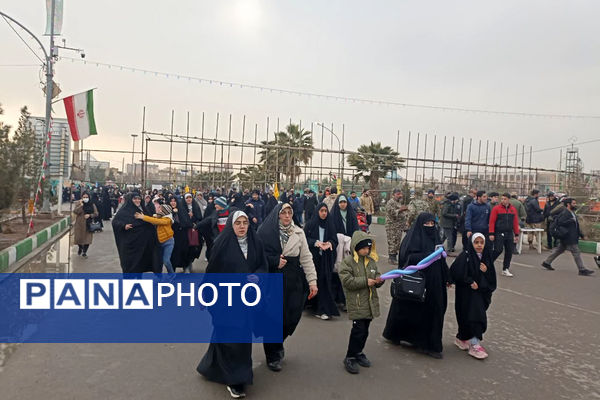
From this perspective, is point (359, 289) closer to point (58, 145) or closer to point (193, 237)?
point (193, 237)

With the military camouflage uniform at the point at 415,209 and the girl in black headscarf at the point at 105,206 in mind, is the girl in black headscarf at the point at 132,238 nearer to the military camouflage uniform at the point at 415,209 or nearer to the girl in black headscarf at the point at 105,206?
the military camouflage uniform at the point at 415,209

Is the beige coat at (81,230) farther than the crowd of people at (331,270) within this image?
Yes

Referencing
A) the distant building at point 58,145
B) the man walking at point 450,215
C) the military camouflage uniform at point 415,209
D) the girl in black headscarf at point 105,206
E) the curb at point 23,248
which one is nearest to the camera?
the curb at point 23,248

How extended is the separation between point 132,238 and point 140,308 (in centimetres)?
135

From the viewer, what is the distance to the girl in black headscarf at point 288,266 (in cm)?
426

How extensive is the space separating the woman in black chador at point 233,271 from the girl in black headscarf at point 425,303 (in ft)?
5.50

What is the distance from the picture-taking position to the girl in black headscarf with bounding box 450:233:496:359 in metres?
4.59

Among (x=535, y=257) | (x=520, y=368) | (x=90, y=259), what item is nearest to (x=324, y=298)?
(x=520, y=368)

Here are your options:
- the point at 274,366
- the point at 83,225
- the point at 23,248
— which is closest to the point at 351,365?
the point at 274,366

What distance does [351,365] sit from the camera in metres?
4.14

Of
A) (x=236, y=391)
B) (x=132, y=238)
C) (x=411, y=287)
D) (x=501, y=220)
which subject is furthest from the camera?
(x=501, y=220)

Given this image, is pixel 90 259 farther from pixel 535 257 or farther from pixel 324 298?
pixel 535 257

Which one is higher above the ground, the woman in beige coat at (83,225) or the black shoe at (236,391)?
A: the woman in beige coat at (83,225)

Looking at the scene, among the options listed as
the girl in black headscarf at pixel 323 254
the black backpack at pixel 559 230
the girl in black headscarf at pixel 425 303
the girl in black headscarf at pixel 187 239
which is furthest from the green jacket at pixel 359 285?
the black backpack at pixel 559 230
